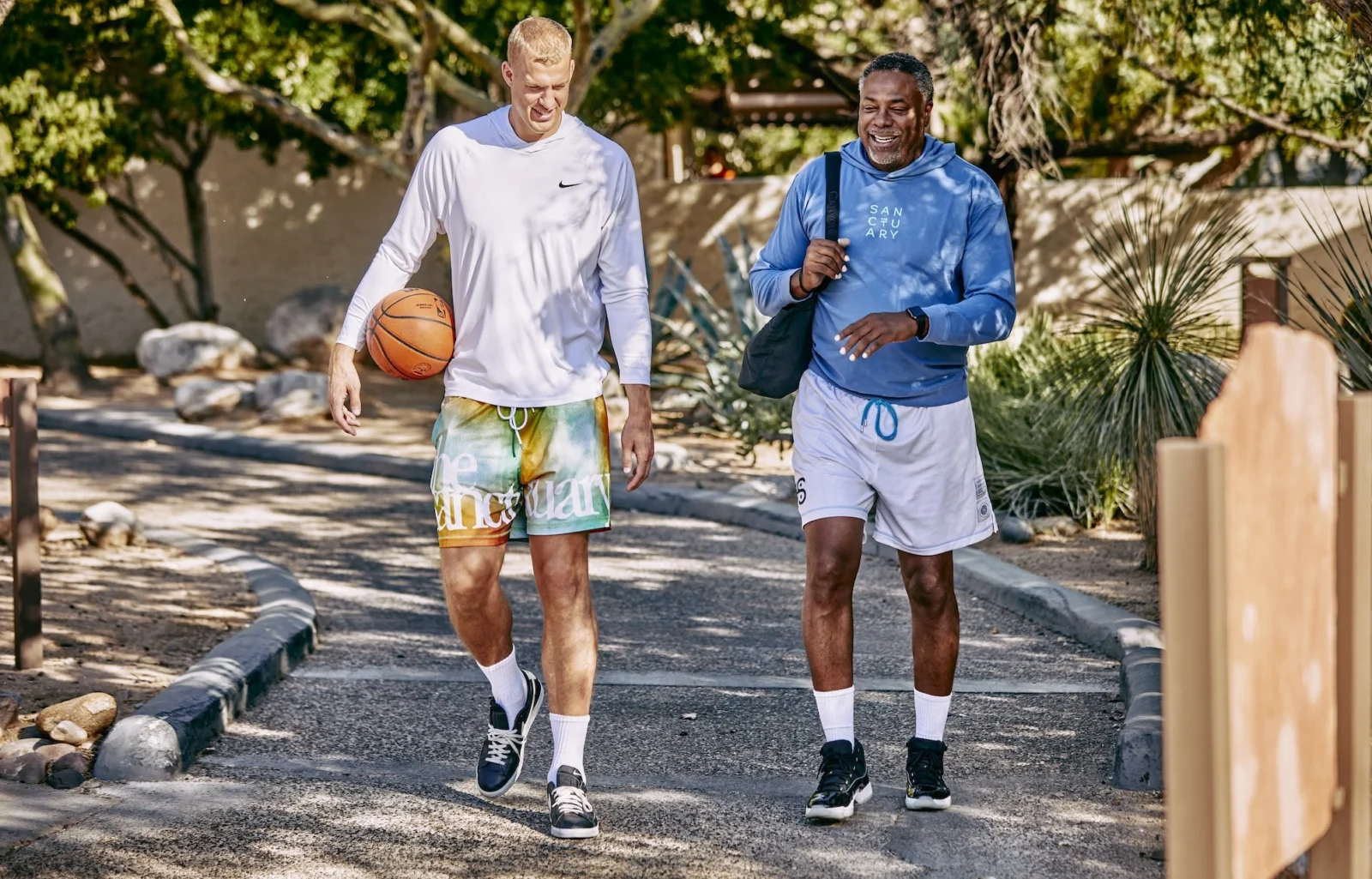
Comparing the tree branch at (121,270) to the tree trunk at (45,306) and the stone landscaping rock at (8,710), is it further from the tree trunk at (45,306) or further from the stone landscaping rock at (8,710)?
the stone landscaping rock at (8,710)

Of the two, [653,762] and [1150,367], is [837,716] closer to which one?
[653,762]

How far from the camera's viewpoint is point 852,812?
14.2 feet

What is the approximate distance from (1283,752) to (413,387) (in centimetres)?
1555

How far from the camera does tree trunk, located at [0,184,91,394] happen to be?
1688cm

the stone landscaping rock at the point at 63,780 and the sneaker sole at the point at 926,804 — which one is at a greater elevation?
the stone landscaping rock at the point at 63,780

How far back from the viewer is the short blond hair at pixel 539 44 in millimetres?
4125

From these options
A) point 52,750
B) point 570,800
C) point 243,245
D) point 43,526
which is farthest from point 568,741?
point 243,245

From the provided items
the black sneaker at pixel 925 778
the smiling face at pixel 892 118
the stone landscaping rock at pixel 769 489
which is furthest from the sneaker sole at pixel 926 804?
the stone landscaping rock at pixel 769 489

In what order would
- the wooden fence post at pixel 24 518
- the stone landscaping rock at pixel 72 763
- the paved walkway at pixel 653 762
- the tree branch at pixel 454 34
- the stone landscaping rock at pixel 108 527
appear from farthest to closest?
the tree branch at pixel 454 34 → the stone landscaping rock at pixel 108 527 → the wooden fence post at pixel 24 518 → the stone landscaping rock at pixel 72 763 → the paved walkway at pixel 653 762

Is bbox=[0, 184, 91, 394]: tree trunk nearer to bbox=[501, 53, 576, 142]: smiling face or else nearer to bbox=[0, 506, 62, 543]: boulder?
bbox=[0, 506, 62, 543]: boulder

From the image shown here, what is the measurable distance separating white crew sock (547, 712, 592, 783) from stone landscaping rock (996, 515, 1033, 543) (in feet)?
14.4

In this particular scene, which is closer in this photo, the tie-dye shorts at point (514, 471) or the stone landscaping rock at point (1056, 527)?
the tie-dye shorts at point (514, 471)

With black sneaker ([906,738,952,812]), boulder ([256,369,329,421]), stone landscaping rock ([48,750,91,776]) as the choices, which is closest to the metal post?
stone landscaping rock ([48,750,91,776])

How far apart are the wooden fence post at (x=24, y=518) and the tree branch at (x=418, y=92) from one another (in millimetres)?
7377
